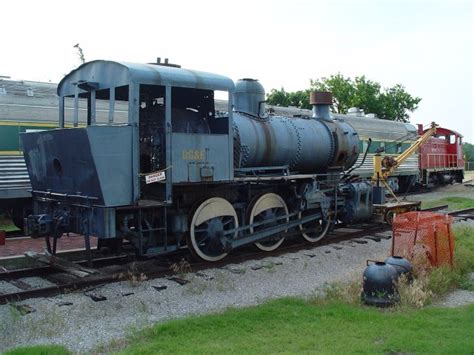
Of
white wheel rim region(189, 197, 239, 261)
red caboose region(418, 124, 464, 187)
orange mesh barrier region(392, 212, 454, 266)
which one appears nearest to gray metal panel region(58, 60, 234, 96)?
white wheel rim region(189, 197, 239, 261)

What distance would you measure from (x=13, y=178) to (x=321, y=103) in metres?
7.75

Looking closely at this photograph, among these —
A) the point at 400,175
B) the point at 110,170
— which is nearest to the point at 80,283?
the point at 110,170

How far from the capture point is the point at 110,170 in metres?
7.69

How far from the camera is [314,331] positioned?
5629 millimetres

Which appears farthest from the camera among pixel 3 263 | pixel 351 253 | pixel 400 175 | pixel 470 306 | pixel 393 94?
pixel 393 94

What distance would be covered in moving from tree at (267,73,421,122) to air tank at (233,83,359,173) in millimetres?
33230

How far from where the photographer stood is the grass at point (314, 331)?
507 centimetres

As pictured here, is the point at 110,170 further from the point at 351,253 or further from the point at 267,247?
the point at 351,253

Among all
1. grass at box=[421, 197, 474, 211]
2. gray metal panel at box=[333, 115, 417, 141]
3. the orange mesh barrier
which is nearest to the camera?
the orange mesh barrier

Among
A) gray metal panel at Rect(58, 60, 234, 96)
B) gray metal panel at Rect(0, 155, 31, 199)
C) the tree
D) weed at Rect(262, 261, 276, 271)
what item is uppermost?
the tree

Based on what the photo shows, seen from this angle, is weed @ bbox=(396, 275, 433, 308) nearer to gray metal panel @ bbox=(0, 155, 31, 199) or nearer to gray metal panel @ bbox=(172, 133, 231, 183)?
gray metal panel @ bbox=(172, 133, 231, 183)

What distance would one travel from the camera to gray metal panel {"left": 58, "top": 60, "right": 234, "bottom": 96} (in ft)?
26.5

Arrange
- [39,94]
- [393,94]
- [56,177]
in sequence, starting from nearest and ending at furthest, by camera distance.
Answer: [56,177] → [39,94] → [393,94]

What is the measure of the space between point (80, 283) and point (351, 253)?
216 inches
